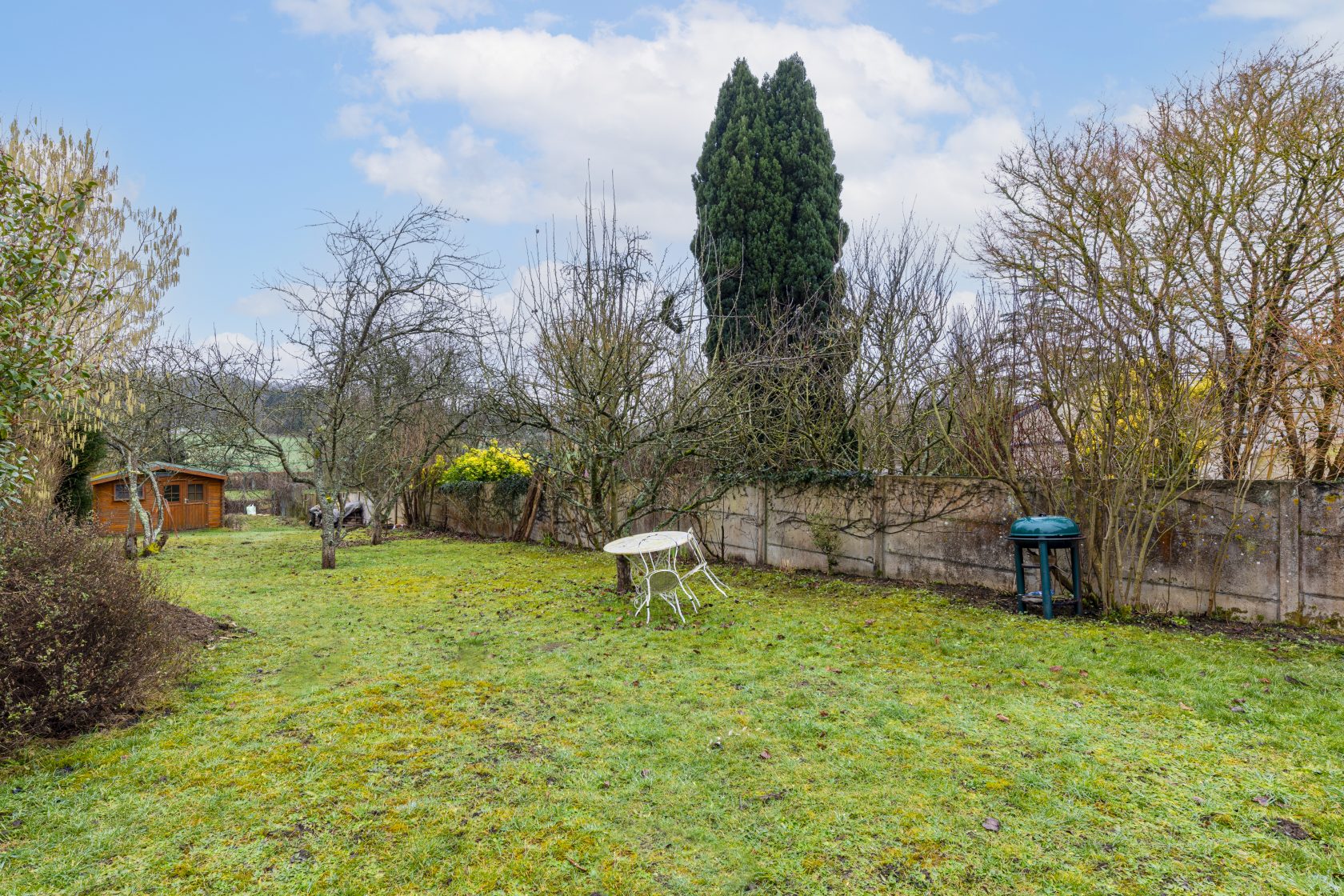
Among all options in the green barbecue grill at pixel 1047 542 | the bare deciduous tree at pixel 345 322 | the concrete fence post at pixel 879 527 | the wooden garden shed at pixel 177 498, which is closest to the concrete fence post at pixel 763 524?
the concrete fence post at pixel 879 527

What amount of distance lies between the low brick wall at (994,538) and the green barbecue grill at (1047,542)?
721 mm

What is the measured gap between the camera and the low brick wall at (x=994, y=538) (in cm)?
590

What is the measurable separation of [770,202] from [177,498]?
880 inches

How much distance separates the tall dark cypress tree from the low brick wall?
344 centimetres

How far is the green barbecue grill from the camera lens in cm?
666

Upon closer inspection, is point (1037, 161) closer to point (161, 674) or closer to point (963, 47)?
point (963, 47)

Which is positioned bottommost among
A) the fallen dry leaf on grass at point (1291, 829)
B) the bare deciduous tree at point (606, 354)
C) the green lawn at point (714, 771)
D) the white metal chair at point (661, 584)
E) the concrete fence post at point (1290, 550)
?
the green lawn at point (714, 771)

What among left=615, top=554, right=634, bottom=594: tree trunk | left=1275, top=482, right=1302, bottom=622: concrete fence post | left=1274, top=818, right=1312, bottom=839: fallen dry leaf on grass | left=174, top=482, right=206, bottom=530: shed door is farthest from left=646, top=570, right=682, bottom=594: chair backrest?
left=174, top=482, right=206, bottom=530: shed door

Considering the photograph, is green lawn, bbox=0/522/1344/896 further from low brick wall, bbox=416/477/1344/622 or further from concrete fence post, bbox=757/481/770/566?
concrete fence post, bbox=757/481/770/566

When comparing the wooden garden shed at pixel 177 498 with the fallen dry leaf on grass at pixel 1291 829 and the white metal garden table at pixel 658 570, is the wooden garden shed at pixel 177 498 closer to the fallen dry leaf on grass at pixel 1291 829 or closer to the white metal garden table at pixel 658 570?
the white metal garden table at pixel 658 570

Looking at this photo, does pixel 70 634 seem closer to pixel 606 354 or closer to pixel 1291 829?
pixel 606 354

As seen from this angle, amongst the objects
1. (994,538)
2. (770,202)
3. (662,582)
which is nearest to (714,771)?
(662,582)

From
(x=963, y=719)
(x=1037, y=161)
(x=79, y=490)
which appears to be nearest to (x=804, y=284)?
(x=1037, y=161)

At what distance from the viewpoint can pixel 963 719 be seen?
4.13m
